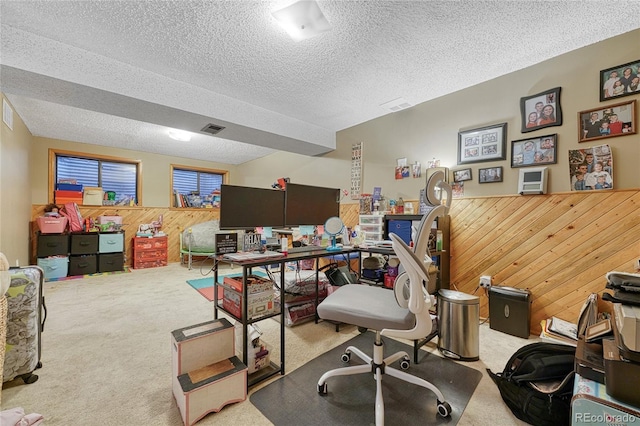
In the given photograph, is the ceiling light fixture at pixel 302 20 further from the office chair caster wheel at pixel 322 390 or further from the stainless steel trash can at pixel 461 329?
the office chair caster wheel at pixel 322 390

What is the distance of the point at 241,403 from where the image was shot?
56.2 inches

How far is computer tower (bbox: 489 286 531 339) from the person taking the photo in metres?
2.27

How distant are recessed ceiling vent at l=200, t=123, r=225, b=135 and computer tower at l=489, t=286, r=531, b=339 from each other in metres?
3.71

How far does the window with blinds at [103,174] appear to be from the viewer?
498 centimetres

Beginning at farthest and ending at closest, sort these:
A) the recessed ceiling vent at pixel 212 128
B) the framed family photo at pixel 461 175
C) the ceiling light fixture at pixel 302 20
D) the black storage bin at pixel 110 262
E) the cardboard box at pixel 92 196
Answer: the cardboard box at pixel 92 196
the black storage bin at pixel 110 262
the recessed ceiling vent at pixel 212 128
the framed family photo at pixel 461 175
the ceiling light fixture at pixel 302 20

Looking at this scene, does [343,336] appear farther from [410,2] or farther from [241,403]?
[410,2]

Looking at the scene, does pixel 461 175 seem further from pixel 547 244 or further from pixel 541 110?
pixel 547 244

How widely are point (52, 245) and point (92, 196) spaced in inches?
45.3

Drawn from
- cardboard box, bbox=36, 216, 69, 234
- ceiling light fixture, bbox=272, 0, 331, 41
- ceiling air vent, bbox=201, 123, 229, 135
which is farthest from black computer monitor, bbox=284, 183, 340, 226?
cardboard box, bbox=36, 216, 69, 234

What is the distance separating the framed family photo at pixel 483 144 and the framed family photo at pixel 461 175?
0.10 metres

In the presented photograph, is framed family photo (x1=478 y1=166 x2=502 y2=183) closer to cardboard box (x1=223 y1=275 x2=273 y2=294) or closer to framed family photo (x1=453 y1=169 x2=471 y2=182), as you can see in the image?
framed family photo (x1=453 y1=169 x2=471 y2=182)

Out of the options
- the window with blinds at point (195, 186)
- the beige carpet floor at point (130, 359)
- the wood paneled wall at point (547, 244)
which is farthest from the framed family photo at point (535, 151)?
the window with blinds at point (195, 186)

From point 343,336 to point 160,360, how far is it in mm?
1496

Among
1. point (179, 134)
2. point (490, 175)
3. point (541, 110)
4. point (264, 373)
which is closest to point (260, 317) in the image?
point (264, 373)
